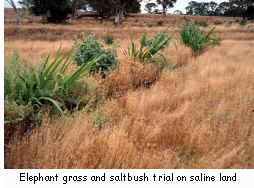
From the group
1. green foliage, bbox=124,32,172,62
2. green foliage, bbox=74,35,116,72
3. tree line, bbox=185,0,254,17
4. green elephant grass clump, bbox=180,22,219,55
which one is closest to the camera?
green foliage, bbox=74,35,116,72

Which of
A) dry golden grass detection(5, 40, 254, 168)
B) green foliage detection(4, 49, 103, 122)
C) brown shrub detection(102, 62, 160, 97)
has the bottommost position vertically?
dry golden grass detection(5, 40, 254, 168)

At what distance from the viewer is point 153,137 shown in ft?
14.7

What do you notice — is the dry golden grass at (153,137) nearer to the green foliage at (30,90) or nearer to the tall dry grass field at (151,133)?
the tall dry grass field at (151,133)

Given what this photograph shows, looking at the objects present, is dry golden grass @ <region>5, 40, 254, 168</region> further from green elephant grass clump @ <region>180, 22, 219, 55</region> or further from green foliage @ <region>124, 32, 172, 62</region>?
green elephant grass clump @ <region>180, 22, 219, 55</region>

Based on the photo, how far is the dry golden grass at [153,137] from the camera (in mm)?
3926

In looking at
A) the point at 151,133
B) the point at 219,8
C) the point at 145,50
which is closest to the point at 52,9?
the point at 145,50

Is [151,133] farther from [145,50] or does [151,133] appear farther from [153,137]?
[145,50]

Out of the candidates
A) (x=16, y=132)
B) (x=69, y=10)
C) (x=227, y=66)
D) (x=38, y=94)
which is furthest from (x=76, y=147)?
(x=69, y=10)

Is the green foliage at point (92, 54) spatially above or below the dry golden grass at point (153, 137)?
above

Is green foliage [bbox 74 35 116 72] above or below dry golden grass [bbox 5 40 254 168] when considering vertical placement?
above

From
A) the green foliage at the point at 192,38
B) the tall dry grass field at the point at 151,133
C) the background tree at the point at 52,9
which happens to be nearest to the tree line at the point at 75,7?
the background tree at the point at 52,9

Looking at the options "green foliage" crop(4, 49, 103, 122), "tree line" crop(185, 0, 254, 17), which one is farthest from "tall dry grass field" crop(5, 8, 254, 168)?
"tree line" crop(185, 0, 254, 17)

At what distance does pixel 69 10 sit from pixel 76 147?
36.1m

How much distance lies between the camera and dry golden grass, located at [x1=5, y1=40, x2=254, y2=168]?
393cm
